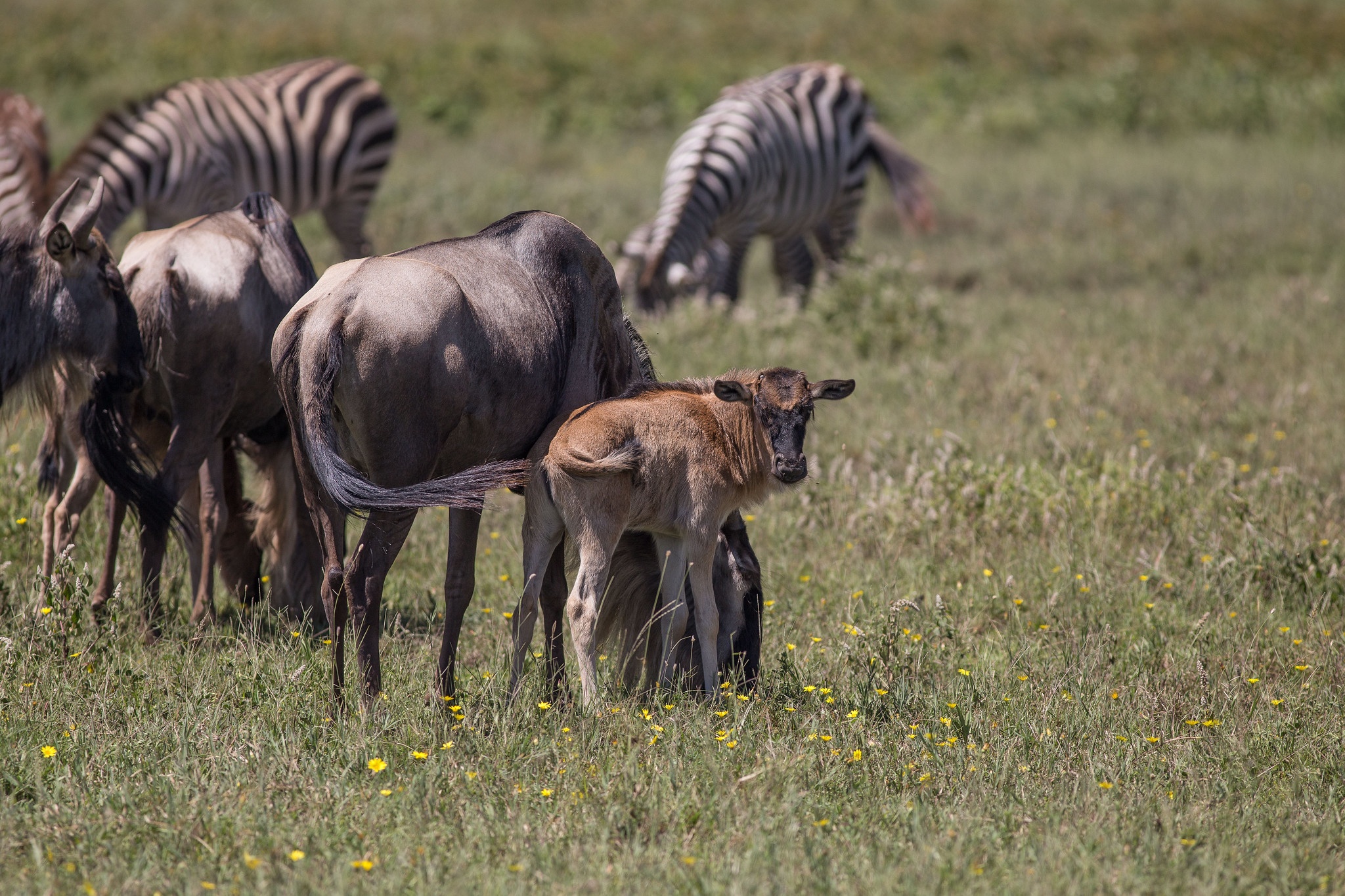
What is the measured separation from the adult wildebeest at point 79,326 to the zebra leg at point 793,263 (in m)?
8.62

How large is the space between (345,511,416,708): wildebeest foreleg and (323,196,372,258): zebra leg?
8369mm

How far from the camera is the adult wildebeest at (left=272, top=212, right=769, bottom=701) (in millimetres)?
4043

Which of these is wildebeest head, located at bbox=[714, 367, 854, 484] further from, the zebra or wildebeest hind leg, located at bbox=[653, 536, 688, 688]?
the zebra

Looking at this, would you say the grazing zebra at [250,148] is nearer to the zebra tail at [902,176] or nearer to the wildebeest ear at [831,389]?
the zebra tail at [902,176]

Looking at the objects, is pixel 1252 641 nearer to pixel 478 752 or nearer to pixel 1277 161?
pixel 478 752

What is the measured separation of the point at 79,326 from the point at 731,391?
2.53m

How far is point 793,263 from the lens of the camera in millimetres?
13070

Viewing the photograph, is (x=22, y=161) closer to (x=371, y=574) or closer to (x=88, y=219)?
(x=88, y=219)

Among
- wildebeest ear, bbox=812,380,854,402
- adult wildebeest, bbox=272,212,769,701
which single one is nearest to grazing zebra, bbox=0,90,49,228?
adult wildebeest, bbox=272,212,769,701

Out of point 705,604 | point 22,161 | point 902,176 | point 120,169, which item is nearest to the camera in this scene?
point 705,604

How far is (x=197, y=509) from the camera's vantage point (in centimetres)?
606

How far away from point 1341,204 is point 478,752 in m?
14.5

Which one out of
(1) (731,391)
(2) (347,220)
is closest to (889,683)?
(1) (731,391)

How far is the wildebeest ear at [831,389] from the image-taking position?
15.1 feet
